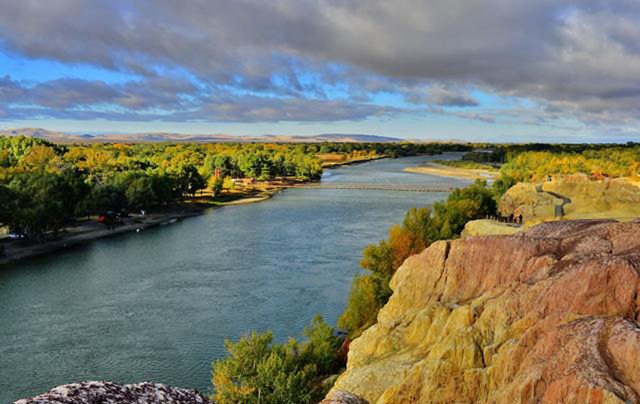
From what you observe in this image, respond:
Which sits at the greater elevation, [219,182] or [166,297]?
[219,182]

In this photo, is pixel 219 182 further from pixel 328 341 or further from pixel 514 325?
pixel 514 325

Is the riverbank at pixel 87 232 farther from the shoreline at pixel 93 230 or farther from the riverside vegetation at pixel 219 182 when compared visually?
the riverside vegetation at pixel 219 182

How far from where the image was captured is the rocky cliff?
2268 centimetres

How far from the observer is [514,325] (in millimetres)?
29906

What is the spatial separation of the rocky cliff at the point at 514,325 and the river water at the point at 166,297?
67.1 feet

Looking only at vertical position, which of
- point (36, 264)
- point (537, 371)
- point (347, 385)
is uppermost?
point (537, 371)

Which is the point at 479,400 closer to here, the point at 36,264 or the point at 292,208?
the point at 36,264

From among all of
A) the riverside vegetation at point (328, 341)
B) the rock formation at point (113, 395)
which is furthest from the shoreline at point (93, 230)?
the rock formation at point (113, 395)

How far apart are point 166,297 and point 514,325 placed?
55008 millimetres

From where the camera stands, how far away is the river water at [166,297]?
53312 millimetres

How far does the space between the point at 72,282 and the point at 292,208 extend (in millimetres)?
82871

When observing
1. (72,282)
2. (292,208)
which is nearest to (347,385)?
(72,282)

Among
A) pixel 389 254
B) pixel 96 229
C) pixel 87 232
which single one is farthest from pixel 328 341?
pixel 96 229

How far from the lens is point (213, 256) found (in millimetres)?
99188
